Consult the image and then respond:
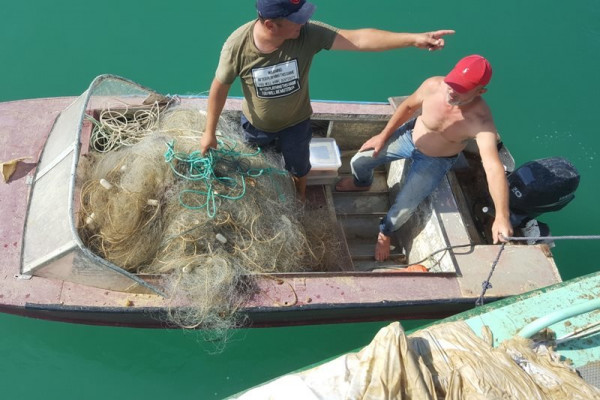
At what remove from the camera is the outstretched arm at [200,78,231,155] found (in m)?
3.22

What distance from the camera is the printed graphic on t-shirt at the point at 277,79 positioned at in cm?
322

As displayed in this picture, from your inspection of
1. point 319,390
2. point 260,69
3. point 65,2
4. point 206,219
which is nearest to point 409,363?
point 319,390

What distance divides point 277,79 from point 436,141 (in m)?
1.50

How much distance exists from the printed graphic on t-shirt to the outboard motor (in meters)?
2.26

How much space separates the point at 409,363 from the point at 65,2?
7.17 metres

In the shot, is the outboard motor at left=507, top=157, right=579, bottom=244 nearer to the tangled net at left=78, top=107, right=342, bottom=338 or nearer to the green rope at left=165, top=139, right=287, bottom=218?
the tangled net at left=78, top=107, right=342, bottom=338

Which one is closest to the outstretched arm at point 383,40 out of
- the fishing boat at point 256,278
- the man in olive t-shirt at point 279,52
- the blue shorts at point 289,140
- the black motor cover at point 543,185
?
the man in olive t-shirt at point 279,52

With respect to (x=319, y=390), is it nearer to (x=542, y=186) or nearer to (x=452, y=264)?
(x=452, y=264)

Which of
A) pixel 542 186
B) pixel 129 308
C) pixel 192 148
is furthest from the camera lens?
pixel 542 186

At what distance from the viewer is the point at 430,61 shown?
→ 7.26 meters

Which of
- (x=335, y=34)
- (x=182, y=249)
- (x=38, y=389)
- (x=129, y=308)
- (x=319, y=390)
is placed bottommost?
(x=38, y=389)

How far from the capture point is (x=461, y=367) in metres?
2.55

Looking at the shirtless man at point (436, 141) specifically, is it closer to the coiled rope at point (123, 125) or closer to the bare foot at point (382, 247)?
the bare foot at point (382, 247)

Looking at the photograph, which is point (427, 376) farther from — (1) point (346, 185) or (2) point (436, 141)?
(1) point (346, 185)
